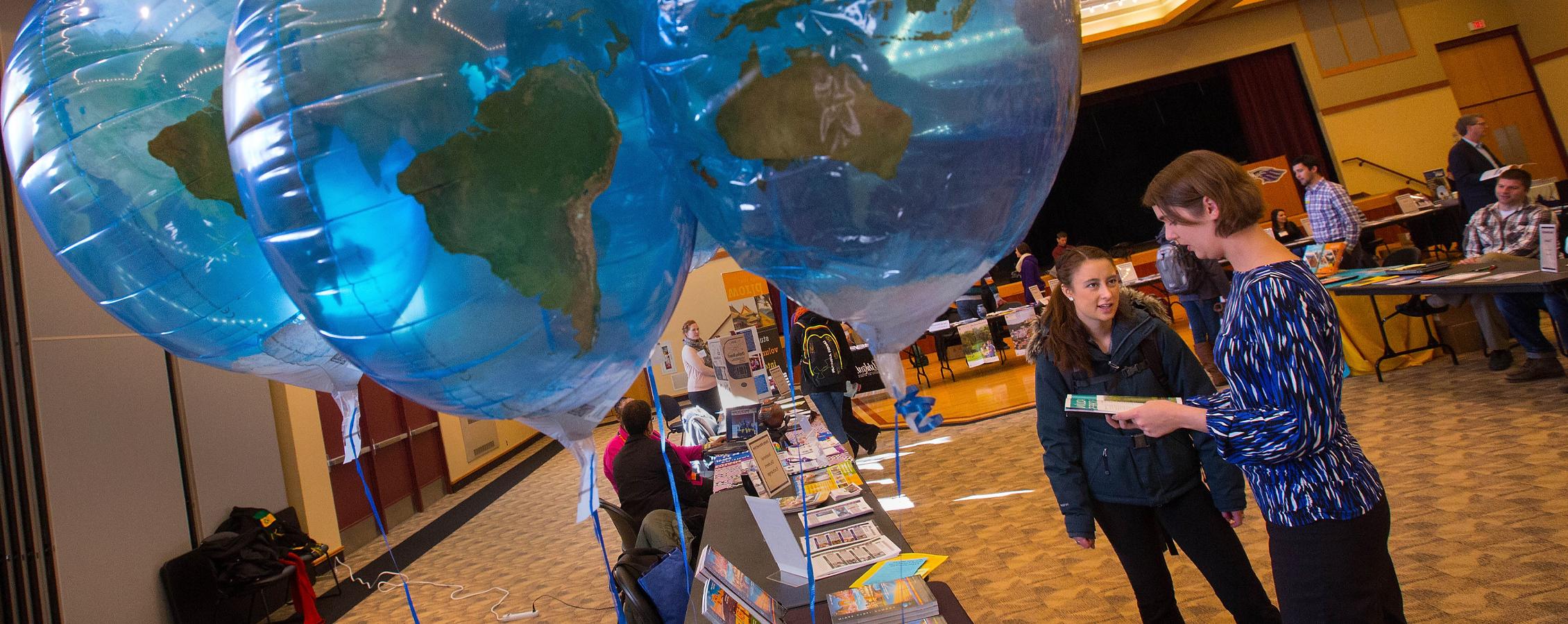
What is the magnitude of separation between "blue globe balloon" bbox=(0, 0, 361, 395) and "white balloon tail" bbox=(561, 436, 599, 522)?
1.50ft

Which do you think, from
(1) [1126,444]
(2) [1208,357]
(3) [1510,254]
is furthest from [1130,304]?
(2) [1208,357]

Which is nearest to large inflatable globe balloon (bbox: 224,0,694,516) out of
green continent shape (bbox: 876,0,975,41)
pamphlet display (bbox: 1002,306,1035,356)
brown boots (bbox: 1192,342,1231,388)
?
green continent shape (bbox: 876,0,975,41)

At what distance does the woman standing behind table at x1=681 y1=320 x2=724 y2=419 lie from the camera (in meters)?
6.94

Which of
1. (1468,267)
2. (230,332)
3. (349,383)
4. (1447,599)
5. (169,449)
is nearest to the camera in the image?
(230,332)

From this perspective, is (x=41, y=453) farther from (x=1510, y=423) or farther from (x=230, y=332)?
(x=1510, y=423)

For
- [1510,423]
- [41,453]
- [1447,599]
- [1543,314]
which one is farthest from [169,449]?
[1543,314]

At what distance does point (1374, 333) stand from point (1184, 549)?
4.74 m

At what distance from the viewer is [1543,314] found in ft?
20.3

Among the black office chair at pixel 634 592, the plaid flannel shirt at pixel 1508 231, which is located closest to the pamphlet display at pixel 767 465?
the black office chair at pixel 634 592

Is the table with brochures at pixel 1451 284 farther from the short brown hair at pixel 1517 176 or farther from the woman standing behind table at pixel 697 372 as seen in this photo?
the woman standing behind table at pixel 697 372

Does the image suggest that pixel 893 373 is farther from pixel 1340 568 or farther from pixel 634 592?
pixel 634 592

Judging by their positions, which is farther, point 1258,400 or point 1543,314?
point 1543,314

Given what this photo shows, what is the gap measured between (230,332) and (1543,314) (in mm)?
8468

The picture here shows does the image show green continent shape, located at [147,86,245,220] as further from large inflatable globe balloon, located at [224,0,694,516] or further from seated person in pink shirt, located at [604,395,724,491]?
seated person in pink shirt, located at [604,395,724,491]
